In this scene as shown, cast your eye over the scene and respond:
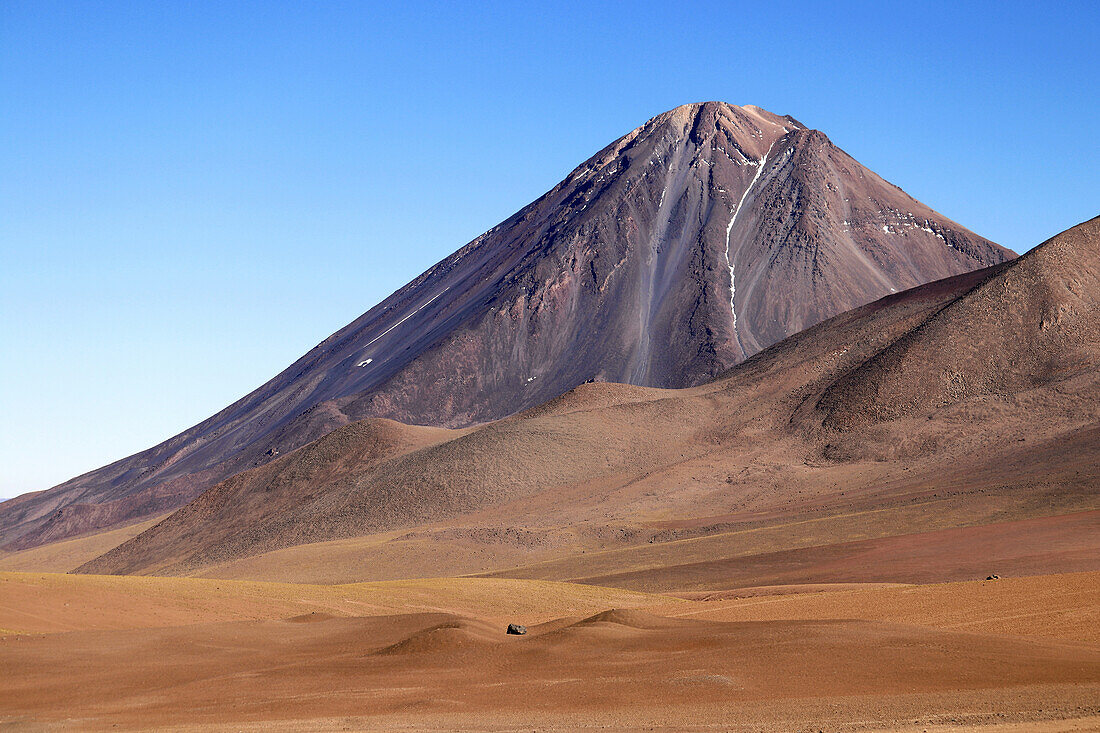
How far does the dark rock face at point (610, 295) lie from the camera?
5512 inches

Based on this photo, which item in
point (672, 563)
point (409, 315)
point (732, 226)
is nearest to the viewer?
point (672, 563)

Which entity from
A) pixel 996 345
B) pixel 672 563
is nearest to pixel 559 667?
pixel 672 563

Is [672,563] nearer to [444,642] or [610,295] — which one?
[444,642]

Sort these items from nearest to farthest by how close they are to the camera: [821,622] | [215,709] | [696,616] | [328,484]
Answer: [215,709]
[821,622]
[696,616]
[328,484]

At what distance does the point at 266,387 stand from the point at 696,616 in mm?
154909

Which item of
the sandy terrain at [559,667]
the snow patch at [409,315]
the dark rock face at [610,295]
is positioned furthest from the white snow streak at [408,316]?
the sandy terrain at [559,667]

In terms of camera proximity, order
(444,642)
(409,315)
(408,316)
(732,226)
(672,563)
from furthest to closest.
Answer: (409,315)
(408,316)
(732,226)
(672,563)
(444,642)

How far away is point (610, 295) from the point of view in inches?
6078

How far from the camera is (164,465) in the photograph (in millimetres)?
155375

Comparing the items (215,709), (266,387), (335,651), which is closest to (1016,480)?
(335,651)

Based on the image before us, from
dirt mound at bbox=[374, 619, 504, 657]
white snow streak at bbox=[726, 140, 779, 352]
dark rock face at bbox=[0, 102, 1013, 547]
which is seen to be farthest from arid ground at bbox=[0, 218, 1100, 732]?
white snow streak at bbox=[726, 140, 779, 352]

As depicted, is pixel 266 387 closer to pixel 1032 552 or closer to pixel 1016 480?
pixel 1016 480

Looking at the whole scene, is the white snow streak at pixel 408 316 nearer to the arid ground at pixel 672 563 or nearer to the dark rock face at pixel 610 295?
the dark rock face at pixel 610 295

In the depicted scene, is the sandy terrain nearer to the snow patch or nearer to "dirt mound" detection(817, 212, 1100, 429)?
"dirt mound" detection(817, 212, 1100, 429)
